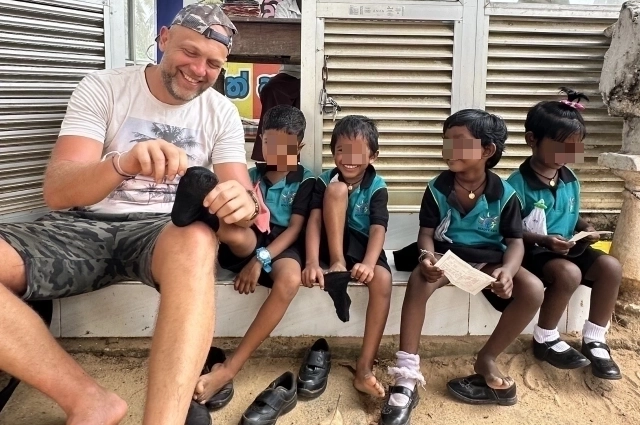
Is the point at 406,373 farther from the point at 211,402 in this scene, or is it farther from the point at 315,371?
the point at 211,402

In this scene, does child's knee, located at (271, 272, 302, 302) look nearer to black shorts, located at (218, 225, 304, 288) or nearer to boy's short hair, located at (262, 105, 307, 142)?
black shorts, located at (218, 225, 304, 288)

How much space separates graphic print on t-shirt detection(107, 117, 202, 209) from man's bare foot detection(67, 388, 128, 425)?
0.79 m

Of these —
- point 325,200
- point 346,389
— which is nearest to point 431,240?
point 325,200

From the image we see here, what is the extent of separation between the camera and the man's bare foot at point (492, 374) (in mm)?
2020

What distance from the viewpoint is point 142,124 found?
206cm

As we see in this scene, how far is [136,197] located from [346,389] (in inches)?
43.7

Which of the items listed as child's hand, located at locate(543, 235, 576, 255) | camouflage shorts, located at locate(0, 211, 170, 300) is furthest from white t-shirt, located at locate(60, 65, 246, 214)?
child's hand, located at locate(543, 235, 576, 255)

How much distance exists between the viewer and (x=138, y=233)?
1827mm

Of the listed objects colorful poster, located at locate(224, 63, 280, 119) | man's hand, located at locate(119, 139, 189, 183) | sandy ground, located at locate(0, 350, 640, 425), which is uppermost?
colorful poster, located at locate(224, 63, 280, 119)

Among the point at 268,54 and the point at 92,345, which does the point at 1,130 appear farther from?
the point at 268,54

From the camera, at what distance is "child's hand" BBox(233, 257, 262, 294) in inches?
82.9

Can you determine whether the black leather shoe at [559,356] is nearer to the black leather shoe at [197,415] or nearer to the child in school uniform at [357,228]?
the child in school uniform at [357,228]

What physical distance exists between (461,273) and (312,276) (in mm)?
558

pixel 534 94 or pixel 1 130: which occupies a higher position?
pixel 534 94
